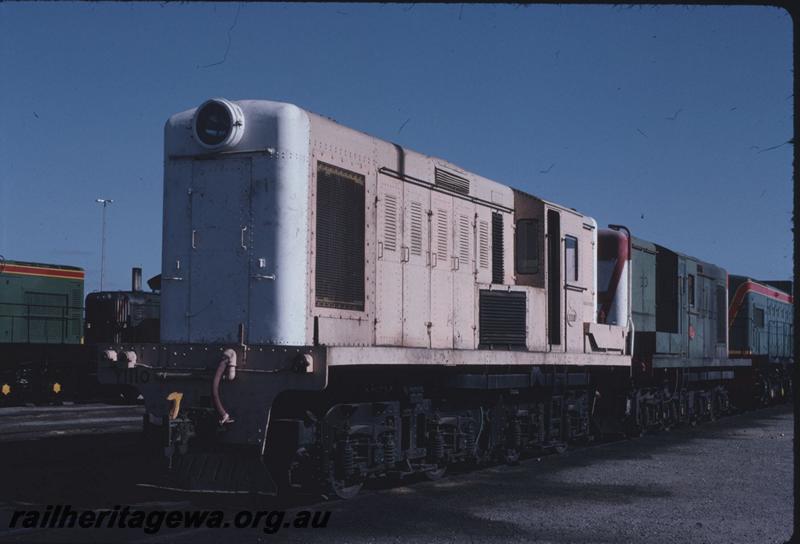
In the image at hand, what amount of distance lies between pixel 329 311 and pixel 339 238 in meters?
0.80

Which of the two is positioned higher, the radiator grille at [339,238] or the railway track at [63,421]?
the radiator grille at [339,238]

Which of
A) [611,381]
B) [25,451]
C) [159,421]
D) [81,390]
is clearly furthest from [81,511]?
[81,390]

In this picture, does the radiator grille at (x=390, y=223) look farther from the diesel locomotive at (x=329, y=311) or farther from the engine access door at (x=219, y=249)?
the engine access door at (x=219, y=249)

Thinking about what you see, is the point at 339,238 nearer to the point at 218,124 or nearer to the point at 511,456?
the point at 218,124

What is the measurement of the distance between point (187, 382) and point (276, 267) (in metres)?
1.41

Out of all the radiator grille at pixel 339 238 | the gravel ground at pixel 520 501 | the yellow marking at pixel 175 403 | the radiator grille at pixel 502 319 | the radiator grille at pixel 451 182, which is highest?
the radiator grille at pixel 451 182

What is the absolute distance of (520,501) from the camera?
32.3 feet

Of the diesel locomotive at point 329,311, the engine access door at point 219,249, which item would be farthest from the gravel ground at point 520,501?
the engine access door at point 219,249

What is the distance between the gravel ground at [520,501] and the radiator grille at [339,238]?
6.99 feet

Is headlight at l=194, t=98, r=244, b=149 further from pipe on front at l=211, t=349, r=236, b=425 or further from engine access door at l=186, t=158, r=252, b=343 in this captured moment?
pipe on front at l=211, t=349, r=236, b=425

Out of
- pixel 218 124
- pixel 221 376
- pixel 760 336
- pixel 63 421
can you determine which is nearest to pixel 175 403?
pixel 221 376

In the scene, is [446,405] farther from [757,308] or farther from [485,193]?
[757,308]

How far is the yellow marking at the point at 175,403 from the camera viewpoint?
9094 mm

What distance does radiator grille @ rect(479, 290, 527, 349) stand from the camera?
12.6m
